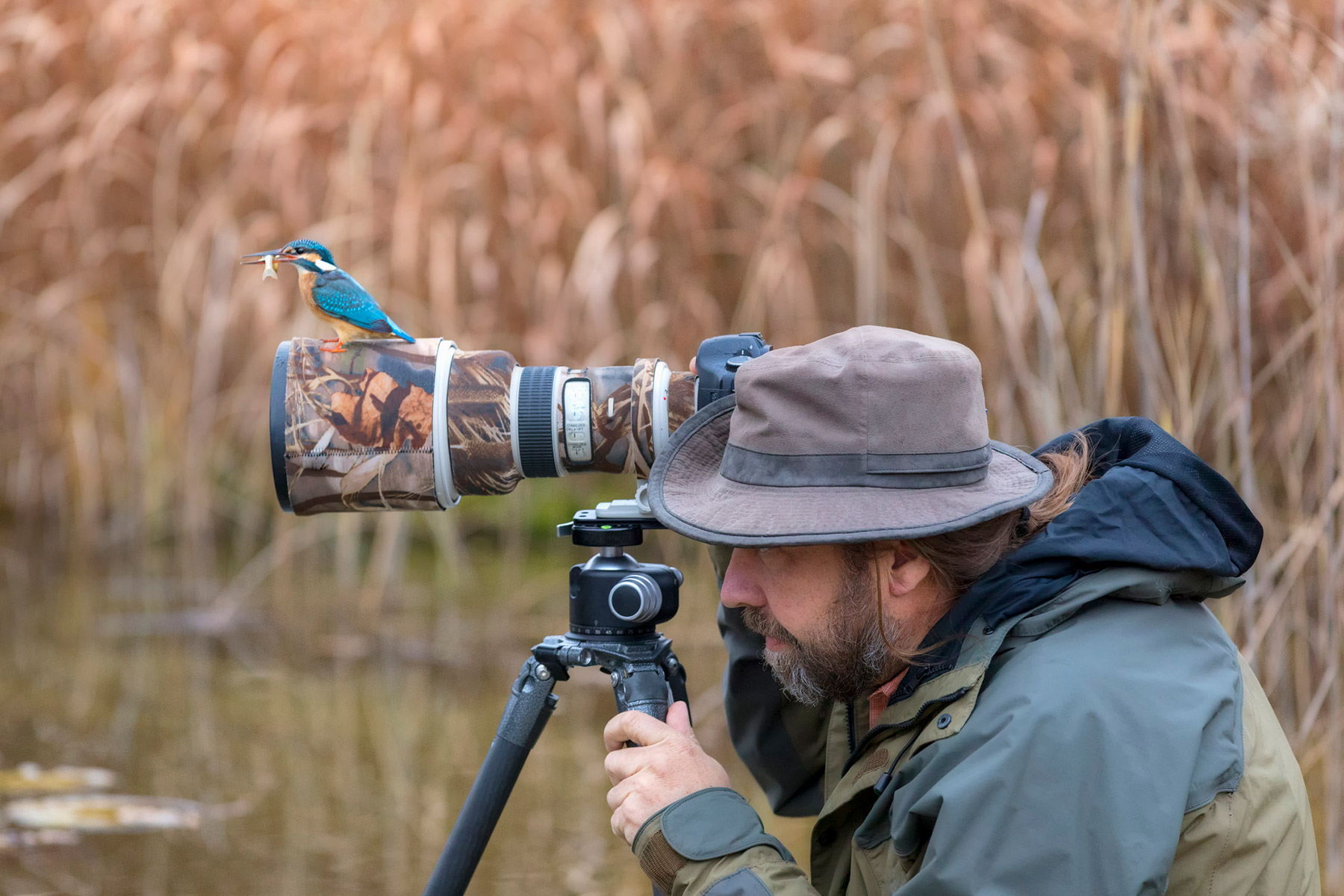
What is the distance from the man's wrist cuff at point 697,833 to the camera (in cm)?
128

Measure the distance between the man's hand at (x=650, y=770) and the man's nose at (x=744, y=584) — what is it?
0.15 meters

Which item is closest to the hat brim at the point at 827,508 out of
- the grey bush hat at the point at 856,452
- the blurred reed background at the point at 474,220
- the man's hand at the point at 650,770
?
the grey bush hat at the point at 856,452

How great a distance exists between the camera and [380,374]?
1485 millimetres

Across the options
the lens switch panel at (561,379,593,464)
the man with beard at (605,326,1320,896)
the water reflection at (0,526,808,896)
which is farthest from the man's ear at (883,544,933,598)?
the water reflection at (0,526,808,896)

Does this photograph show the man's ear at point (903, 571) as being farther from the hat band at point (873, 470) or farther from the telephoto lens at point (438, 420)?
the telephoto lens at point (438, 420)

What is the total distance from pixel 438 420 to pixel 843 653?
0.49 m

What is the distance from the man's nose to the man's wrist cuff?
7.3 inches

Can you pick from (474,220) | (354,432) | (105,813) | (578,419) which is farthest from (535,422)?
(474,220)

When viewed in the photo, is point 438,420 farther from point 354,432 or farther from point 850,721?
point 850,721

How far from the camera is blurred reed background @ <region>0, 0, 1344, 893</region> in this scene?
10.3 ft

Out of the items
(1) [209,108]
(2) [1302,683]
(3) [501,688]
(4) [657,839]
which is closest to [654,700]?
(4) [657,839]

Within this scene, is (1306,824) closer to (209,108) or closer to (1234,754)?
(1234,754)

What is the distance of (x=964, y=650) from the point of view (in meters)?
1.29

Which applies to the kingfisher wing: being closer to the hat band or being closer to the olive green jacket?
the hat band
